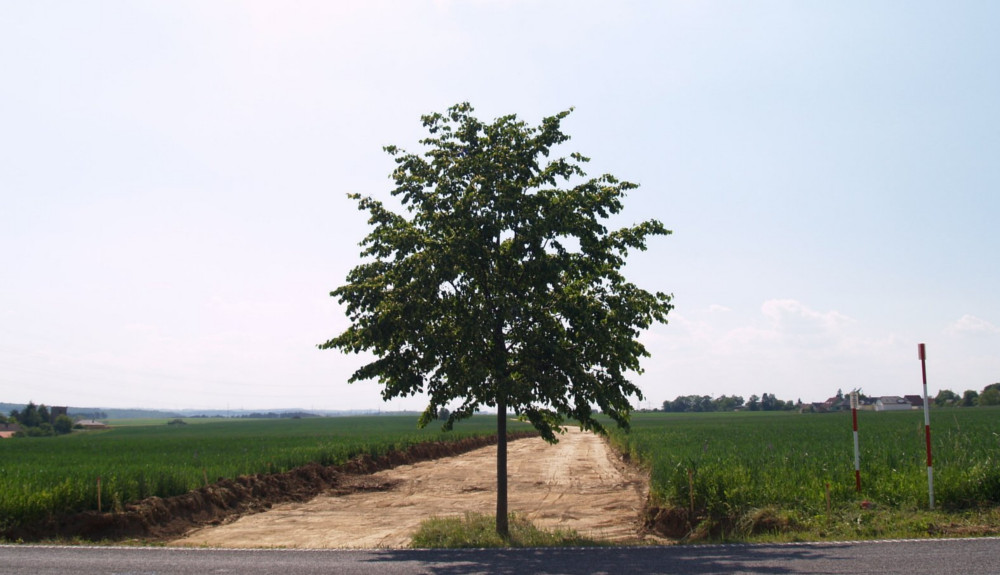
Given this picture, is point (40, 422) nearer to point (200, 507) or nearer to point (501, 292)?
point (200, 507)

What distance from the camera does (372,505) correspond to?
805 inches

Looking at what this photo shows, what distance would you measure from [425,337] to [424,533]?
363 cm

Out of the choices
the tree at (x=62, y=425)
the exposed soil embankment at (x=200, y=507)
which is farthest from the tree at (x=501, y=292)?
the tree at (x=62, y=425)

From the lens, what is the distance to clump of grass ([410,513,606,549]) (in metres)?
12.3

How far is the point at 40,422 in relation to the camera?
98.8m

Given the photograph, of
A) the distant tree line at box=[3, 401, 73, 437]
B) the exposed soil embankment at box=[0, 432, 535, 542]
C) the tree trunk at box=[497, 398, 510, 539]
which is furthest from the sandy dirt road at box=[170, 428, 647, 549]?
the distant tree line at box=[3, 401, 73, 437]

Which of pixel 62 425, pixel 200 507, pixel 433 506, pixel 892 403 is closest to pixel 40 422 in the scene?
pixel 62 425

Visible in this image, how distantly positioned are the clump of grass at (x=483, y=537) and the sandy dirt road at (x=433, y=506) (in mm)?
749

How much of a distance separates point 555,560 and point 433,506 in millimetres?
10075

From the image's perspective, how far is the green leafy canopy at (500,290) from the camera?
42.8 feet

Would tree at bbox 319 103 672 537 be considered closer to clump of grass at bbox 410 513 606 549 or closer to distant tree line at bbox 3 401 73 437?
clump of grass at bbox 410 513 606 549

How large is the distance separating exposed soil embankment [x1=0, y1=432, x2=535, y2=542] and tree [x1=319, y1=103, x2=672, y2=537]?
5.71m

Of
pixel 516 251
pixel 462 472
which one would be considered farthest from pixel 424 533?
pixel 462 472

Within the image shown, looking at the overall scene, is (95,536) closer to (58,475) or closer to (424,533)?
(58,475)
